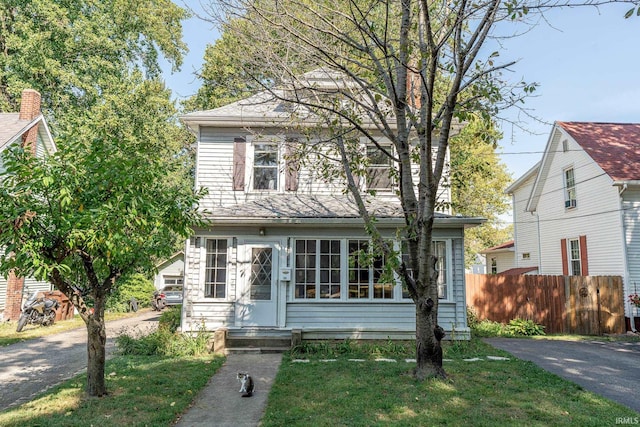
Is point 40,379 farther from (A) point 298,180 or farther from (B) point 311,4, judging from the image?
(B) point 311,4

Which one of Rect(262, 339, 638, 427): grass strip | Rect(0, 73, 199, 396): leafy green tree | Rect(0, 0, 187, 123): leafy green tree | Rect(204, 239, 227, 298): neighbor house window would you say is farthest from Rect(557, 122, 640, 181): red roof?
Rect(0, 0, 187, 123): leafy green tree

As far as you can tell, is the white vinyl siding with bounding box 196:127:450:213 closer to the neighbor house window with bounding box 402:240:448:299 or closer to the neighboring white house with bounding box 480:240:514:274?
the neighbor house window with bounding box 402:240:448:299

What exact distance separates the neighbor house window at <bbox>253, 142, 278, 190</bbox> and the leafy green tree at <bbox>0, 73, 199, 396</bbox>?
5.00 metres

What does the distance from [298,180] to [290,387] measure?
6.32 m

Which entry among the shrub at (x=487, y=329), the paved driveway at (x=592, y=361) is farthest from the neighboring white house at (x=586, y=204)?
the shrub at (x=487, y=329)

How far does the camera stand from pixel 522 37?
240 inches

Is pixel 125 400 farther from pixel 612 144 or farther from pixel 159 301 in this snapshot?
pixel 159 301

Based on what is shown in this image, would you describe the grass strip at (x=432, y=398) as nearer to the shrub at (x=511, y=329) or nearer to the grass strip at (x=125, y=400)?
the grass strip at (x=125, y=400)

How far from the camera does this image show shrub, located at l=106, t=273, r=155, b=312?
18406 millimetres

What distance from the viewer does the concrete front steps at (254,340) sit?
8.82 metres

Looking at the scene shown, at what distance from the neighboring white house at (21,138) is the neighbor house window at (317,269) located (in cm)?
944

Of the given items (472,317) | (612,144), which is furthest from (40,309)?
(612,144)

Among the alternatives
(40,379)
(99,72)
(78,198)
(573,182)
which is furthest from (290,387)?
(99,72)

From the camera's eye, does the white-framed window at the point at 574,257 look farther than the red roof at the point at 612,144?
Yes
